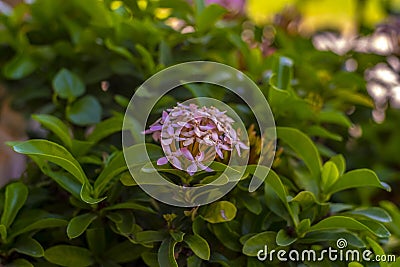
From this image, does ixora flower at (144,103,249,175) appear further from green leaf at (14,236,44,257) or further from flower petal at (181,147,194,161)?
green leaf at (14,236,44,257)

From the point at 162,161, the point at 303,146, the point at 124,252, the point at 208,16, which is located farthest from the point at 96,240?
the point at 208,16

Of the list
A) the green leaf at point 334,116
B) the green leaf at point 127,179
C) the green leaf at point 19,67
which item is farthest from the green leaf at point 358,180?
the green leaf at point 19,67

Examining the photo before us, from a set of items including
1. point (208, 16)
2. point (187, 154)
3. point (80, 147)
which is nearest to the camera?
point (187, 154)

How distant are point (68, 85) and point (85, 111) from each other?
0.05m

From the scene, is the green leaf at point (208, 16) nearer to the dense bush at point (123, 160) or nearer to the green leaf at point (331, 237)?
the dense bush at point (123, 160)

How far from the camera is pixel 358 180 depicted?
0.52 m

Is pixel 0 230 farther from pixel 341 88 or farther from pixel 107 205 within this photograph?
pixel 341 88

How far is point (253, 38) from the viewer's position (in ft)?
2.73

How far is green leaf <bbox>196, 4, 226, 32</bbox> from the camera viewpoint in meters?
0.68

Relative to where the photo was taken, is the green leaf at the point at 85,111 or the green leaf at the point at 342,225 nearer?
the green leaf at the point at 342,225

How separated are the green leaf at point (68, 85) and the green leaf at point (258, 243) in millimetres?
287

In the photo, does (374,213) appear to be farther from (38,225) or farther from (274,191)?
(38,225)

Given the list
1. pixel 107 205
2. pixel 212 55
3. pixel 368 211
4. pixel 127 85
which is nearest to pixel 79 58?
pixel 127 85

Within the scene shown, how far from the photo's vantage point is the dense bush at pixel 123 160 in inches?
19.3
